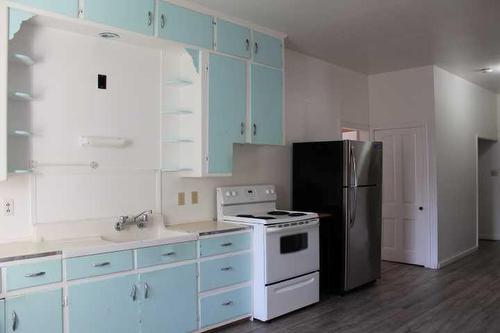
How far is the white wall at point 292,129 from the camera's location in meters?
3.86

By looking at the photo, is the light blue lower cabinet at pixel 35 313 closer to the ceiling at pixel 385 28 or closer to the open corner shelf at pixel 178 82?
the open corner shelf at pixel 178 82

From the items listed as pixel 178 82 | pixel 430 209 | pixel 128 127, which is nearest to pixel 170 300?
pixel 128 127

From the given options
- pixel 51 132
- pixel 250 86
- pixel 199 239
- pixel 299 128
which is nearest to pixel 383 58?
pixel 299 128

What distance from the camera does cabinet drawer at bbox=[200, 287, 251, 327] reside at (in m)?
3.46

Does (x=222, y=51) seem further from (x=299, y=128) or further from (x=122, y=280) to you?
(x=122, y=280)

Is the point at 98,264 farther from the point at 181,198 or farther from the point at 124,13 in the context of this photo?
the point at 124,13

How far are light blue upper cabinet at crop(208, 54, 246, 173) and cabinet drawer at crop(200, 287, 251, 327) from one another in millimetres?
1077

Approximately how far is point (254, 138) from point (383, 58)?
2.34 m

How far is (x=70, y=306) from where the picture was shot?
8.84 ft

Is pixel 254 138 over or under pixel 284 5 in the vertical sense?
under

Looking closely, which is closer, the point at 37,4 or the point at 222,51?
the point at 37,4

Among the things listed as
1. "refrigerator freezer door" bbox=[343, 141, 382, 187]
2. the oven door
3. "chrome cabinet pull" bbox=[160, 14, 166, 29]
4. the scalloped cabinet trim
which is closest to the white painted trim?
"refrigerator freezer door" bbox=[343, 141, 382, 187]

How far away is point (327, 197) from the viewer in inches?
182

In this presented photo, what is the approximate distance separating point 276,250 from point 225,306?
0.66m
